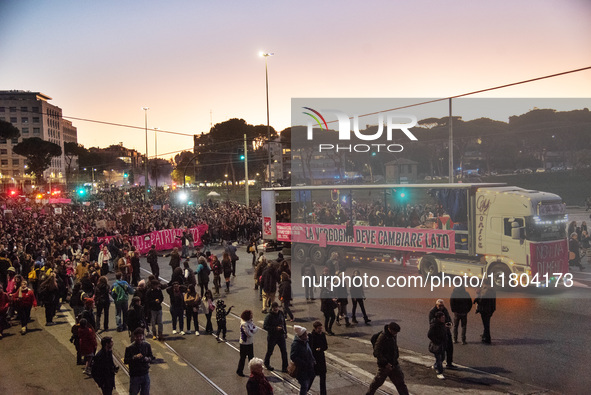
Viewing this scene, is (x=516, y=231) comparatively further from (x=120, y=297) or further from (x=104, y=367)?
(x=104, y=367)

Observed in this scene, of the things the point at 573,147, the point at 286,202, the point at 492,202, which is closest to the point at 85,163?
the point at 573,147

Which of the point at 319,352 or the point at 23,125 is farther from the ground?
the point at 23,125

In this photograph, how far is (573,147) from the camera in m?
76.9

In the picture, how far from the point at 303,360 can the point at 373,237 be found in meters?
13.8

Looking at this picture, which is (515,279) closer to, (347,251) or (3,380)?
(347,251)

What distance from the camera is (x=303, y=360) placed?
820 cm

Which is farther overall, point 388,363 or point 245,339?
point 245,339

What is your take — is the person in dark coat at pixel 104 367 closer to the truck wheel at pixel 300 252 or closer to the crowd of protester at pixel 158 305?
the crowd of protester at pixel 158 305

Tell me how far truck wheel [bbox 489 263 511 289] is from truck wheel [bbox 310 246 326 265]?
8.14 m

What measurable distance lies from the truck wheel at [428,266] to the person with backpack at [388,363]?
11.4m

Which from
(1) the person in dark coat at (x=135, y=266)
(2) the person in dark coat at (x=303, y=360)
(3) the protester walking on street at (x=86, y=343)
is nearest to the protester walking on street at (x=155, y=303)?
(3) the protester walking on street at (x=86, y=343)

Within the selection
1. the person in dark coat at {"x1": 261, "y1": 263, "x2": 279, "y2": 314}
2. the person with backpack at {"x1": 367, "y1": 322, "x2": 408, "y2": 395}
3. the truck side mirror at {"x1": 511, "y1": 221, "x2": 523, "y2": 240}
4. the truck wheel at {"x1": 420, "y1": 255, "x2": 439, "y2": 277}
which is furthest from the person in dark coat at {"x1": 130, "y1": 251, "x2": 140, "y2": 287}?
the truck side mirror at {"x1": 511, "y1": 221, "x2": 523, "y2": 240}

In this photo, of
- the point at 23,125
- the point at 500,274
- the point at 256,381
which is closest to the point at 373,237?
the point at 500,274

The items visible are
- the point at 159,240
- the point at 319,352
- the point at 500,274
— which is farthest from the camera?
the point at 159,240
